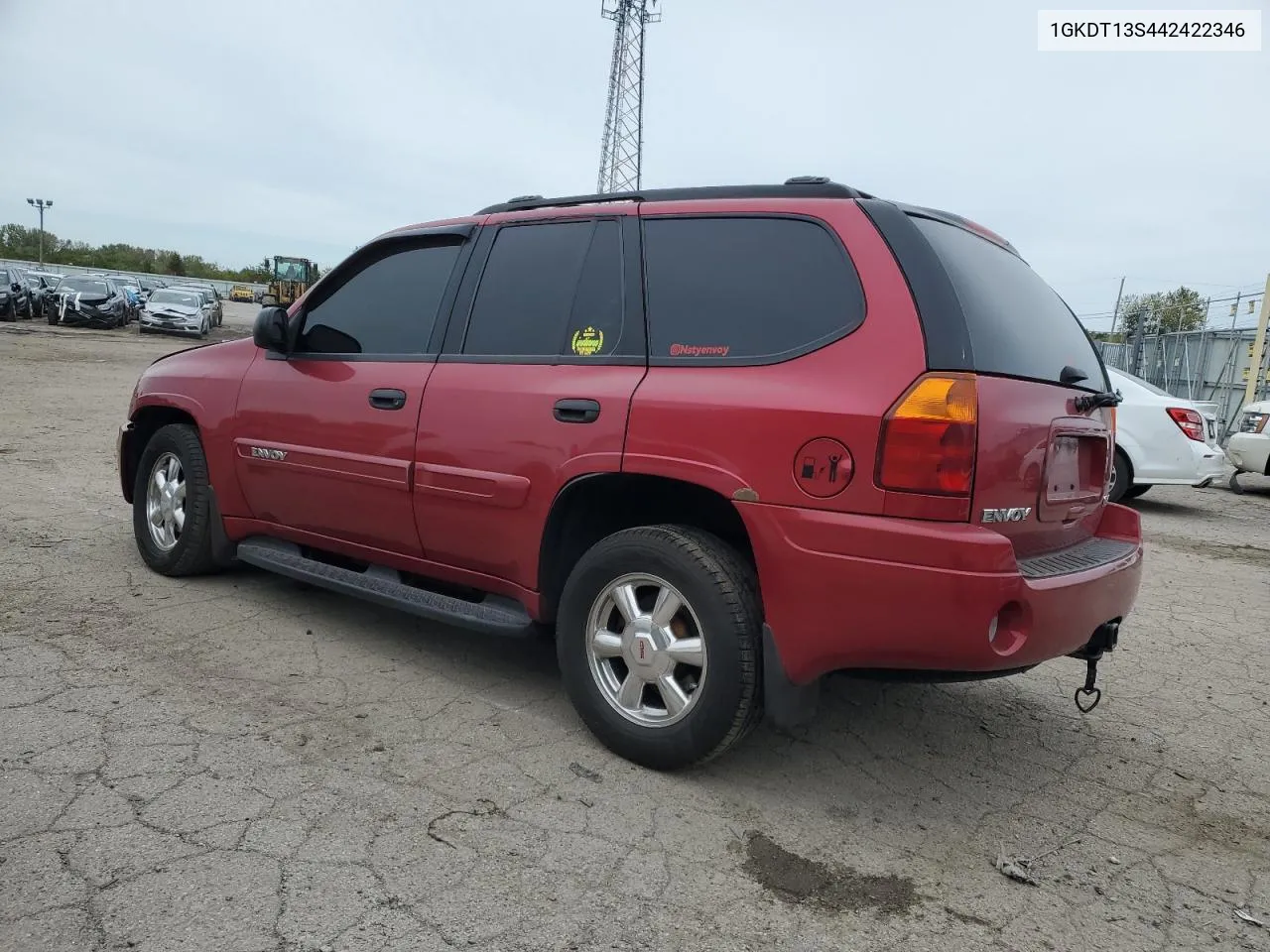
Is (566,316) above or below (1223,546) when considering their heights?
above

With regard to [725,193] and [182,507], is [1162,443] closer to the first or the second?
[725,193]

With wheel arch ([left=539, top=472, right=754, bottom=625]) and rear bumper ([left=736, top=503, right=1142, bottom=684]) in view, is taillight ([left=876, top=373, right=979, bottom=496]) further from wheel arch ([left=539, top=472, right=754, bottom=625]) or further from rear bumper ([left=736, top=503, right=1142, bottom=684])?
wheel arch ([left=539, top=472, right=754, bottom=625])

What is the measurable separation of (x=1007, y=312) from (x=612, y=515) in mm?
1459

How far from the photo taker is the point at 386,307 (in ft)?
13.4

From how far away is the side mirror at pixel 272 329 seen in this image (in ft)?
13.8

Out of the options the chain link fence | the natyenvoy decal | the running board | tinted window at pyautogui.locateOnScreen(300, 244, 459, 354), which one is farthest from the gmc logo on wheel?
the chain link fence

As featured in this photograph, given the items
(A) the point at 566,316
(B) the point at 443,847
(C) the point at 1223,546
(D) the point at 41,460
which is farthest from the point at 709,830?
(D) the point at 41,460

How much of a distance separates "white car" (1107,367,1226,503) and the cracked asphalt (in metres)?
4.86

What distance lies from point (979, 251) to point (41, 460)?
315 inches

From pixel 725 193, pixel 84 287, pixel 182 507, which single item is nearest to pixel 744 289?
pixel 725 193

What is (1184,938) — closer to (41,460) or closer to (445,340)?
(445,340)

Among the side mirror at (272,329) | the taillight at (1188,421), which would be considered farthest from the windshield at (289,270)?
the side mirror at (272,329)

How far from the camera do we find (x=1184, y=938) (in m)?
2.33

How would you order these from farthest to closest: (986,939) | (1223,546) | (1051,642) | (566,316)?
(1223,546) → (566,316) → (1051,642) → (986,939)
